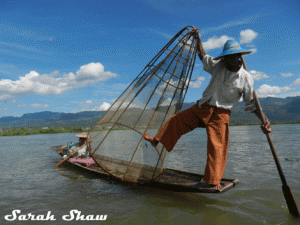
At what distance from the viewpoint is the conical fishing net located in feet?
13.4

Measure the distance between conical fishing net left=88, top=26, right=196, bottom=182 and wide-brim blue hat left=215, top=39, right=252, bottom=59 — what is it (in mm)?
950

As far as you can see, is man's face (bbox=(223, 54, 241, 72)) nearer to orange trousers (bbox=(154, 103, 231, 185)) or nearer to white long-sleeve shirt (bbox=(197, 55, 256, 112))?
white long-sleeve shirt (bbox=(197, 55, 256, 112))

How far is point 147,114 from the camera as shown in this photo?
4.26 m

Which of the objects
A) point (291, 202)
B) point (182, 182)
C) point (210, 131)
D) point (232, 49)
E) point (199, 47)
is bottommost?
point (291, 202)

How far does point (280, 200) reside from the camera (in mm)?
3867

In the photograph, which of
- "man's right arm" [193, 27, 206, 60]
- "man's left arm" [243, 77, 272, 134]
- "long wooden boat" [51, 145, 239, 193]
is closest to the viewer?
"man's left arm" [243, 77, 272, 134]

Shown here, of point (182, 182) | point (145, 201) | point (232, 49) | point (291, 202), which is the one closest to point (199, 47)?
point (232, 49)

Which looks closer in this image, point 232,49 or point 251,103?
point 232,49

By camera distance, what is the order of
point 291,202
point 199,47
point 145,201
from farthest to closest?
point 145,201 < point 199,47 < point 291,202

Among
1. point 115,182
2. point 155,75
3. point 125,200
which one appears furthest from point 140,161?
point 155,75

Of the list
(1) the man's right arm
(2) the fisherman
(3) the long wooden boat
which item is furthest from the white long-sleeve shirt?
(3) the long wooden boat

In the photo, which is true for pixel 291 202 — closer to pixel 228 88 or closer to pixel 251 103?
pixel 251 103

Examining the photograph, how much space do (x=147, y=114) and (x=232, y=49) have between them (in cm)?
193

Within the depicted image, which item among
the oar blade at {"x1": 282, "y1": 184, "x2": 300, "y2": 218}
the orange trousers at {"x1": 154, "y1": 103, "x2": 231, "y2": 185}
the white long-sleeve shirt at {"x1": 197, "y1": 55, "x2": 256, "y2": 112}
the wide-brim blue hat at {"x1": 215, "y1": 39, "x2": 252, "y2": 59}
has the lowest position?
the oar blade at {"x1": 282, "y1": 184, "x2": 300, "y2": 218}
